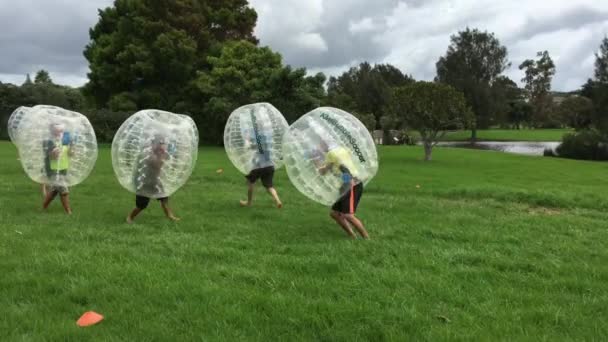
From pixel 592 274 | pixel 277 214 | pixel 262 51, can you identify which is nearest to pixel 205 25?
pixel 262 51

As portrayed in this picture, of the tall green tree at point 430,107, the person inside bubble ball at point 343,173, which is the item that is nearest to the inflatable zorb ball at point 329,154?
the person inside bubble ball at point 343,173

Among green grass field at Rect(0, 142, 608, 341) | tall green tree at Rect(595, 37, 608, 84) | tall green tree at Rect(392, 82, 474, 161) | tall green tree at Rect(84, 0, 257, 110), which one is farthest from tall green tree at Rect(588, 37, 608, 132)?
green grass field at Rect(0, 142, 608, 341)

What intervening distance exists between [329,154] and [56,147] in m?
4.74

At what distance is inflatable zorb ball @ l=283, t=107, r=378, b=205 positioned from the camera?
24.4 ft

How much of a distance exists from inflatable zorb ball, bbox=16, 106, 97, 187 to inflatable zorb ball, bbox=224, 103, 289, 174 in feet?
8.42

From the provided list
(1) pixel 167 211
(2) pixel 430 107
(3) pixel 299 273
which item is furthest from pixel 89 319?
(2) pixel 430 107

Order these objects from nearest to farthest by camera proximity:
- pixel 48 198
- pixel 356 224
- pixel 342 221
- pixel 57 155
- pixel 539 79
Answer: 1. pixel 356 224
2. pixel 342 221
3. pixel 57 155
4. pixel 48 198
5. pixel 539 79

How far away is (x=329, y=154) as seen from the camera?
7.38 m

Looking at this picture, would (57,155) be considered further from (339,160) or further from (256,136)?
(339,160)

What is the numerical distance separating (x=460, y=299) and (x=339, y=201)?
2819 millimetres

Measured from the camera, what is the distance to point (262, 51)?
106 feet

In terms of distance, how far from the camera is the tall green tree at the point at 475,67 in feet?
169

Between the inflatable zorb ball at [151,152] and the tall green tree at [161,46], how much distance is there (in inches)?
983

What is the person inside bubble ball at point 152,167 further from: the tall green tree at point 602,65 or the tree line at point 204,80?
the tall green tree at point 602,65
